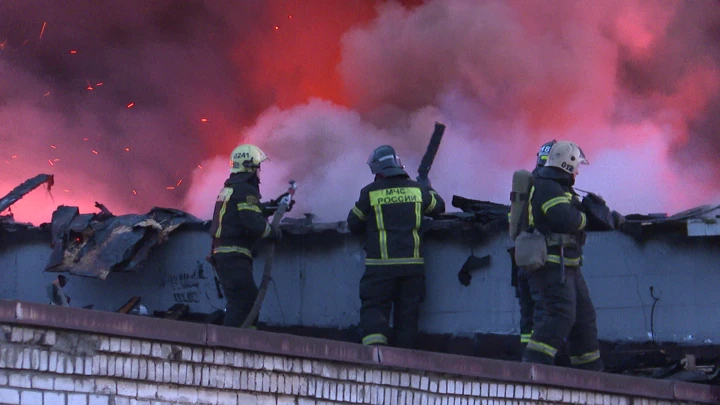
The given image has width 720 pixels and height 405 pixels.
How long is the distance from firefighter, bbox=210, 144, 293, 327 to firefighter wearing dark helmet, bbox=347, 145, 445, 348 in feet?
2.57

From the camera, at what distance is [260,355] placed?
6.96 metres

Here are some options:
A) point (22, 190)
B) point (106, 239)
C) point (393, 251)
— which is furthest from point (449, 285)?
point (22, 190)

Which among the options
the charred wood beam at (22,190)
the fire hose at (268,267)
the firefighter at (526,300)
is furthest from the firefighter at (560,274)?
the charred wood beam at (22,190)

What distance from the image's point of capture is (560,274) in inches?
340

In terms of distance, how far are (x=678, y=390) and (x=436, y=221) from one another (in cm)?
270

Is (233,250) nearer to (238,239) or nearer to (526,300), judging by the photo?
(238,239)

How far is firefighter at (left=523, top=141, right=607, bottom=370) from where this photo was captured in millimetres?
8523

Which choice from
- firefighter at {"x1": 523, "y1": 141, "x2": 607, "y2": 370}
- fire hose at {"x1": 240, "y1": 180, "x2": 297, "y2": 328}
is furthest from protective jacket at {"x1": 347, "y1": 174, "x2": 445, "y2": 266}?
firefighter at {"x1": 523, "y1": 141, "x2": 607, "y2": 370}

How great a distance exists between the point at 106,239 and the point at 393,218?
3091 mm

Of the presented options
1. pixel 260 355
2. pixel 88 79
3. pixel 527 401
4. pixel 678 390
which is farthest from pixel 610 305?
pixel 88 79

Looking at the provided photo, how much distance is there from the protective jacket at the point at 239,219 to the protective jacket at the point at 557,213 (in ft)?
7.42

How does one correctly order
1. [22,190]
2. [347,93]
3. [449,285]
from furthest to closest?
[347,93] → [22,190] → [449,285]

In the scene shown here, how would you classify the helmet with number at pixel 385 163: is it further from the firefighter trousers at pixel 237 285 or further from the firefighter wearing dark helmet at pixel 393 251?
the firefighter trousers at pixel 237 285

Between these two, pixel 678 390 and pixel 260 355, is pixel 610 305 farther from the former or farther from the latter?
pixel 260 355
